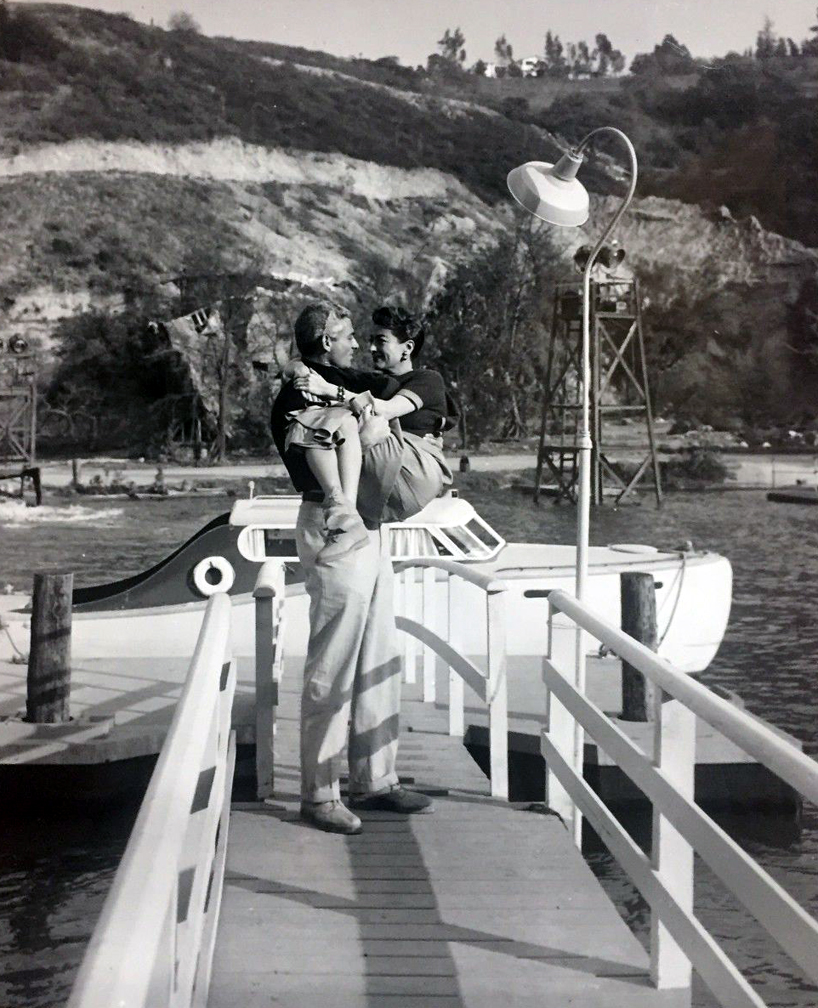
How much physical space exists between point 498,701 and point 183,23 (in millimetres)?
4143

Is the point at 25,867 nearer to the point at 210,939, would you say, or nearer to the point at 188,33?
the point at 210,939

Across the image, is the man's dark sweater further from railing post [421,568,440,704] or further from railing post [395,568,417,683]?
railing post [395,568,417,683]

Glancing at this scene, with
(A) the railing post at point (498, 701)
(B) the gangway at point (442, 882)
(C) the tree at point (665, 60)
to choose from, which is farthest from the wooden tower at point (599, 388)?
(A) the railing post at point (498, 701)

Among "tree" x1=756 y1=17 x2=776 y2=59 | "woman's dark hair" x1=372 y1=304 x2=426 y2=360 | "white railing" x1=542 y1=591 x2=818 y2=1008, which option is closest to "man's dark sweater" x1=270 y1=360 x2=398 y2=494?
"woman's dark hair" x1=372 y1=304 x2=426 y2=360

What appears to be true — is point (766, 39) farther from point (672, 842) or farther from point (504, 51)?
point (672, 842)

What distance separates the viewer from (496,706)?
120 inches

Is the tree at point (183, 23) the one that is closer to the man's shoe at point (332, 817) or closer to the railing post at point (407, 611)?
the railing post at point (407, 611)

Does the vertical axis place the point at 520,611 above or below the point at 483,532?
below

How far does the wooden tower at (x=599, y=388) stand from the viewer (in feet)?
19.6

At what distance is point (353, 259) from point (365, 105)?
2.44ft

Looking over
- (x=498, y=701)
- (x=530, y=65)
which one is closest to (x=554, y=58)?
(x=530, y=65)

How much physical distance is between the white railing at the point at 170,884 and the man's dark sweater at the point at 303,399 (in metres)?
0.48

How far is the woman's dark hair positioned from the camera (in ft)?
8.98

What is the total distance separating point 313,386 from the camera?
2.53 m
